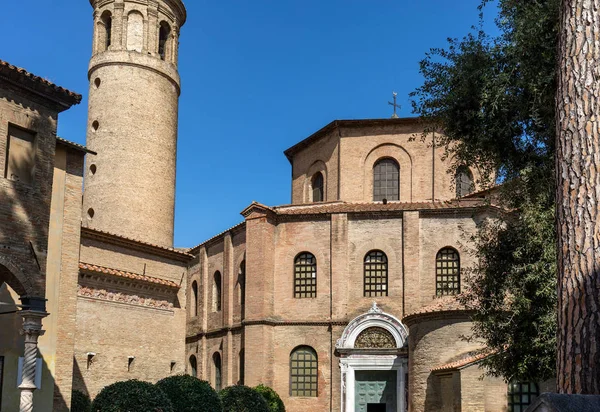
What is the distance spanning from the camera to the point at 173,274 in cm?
2475

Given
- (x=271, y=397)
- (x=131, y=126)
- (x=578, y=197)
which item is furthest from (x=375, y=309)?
(x=578, y=197)

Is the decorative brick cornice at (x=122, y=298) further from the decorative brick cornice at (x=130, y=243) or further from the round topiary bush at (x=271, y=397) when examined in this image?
the round topiary bush at (x=271, y=397)

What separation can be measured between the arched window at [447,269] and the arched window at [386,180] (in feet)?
11.8

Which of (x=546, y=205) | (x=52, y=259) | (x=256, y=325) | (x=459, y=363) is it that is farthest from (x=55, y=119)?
(x=256, y=325)

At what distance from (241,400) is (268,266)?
9.68 metres

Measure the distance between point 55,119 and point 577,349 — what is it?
39.9 ft

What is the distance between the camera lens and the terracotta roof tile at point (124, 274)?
2090 cm

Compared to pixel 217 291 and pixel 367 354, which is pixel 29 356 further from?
pixel 217 291

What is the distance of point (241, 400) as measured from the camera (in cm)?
1772

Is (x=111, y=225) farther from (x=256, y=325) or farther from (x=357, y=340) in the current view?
(x=357, y=340)

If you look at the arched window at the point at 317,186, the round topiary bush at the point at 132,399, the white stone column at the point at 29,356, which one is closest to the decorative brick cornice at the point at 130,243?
the arched window at the point at 317,186

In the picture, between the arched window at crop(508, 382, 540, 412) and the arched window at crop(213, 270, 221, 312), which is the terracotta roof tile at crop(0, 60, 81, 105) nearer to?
the arched window at crop(508, 382, 540, 412)

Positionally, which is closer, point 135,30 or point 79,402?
point 79,402

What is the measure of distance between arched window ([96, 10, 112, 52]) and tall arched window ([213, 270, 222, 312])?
391 inches
